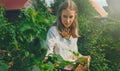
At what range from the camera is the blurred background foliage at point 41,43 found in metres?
1.86

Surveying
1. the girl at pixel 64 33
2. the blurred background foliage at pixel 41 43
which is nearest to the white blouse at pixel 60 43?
the girl at pixel 64 33

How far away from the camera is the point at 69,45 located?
355 centimetres

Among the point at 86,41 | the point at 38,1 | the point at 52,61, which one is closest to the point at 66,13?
the point at 52,61

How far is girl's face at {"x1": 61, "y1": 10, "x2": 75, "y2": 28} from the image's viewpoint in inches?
136

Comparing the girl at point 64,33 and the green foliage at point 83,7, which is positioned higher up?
the girl at point 64,33

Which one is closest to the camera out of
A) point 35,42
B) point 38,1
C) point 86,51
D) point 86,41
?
point 35,42

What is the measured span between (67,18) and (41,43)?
1.69 metres

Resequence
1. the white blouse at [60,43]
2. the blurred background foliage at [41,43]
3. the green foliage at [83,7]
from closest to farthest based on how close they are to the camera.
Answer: the blurred background foliage at [41,43], the white blouse at [60,43], the green foliage at [83,7]

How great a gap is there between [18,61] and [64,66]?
306mm

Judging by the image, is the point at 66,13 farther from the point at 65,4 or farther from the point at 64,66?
the point at 64,66

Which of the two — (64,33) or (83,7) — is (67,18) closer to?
(64,33)

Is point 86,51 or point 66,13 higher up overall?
point 66,13

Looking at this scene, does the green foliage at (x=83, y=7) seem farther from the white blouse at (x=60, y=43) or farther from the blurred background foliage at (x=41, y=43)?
the white blouse at (x=60, y=43)

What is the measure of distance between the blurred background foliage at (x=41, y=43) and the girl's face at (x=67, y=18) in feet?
0.46
